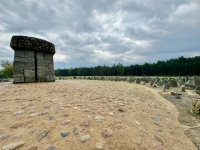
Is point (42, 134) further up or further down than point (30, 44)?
further down

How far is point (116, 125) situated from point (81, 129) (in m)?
0.74

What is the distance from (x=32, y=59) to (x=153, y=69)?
5519 cm

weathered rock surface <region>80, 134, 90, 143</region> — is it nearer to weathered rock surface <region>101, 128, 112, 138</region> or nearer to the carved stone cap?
weathered rock surface <region>101, 128, 112, 138</region>

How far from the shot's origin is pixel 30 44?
5910 mm

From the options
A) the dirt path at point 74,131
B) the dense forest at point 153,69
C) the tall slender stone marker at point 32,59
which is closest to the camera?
the dirt path at point 74,131

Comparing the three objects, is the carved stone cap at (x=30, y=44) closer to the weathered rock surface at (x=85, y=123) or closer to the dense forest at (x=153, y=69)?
the weathered rock surface at (x=85, y=123)

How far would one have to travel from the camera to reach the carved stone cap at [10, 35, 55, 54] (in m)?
5.50

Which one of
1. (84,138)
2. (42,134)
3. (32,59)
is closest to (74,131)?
(84,138)

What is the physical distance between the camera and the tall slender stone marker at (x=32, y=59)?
5637 millimetres

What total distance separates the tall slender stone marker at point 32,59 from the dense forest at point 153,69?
1975 inches

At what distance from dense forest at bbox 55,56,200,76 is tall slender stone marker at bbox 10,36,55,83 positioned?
5016 cm

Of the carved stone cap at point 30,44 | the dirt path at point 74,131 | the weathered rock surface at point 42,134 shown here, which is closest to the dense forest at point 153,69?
the carved stone cap at point 30,44

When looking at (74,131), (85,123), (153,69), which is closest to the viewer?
(74,131)

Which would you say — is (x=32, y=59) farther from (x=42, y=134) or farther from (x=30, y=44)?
(x=42, y=134)
